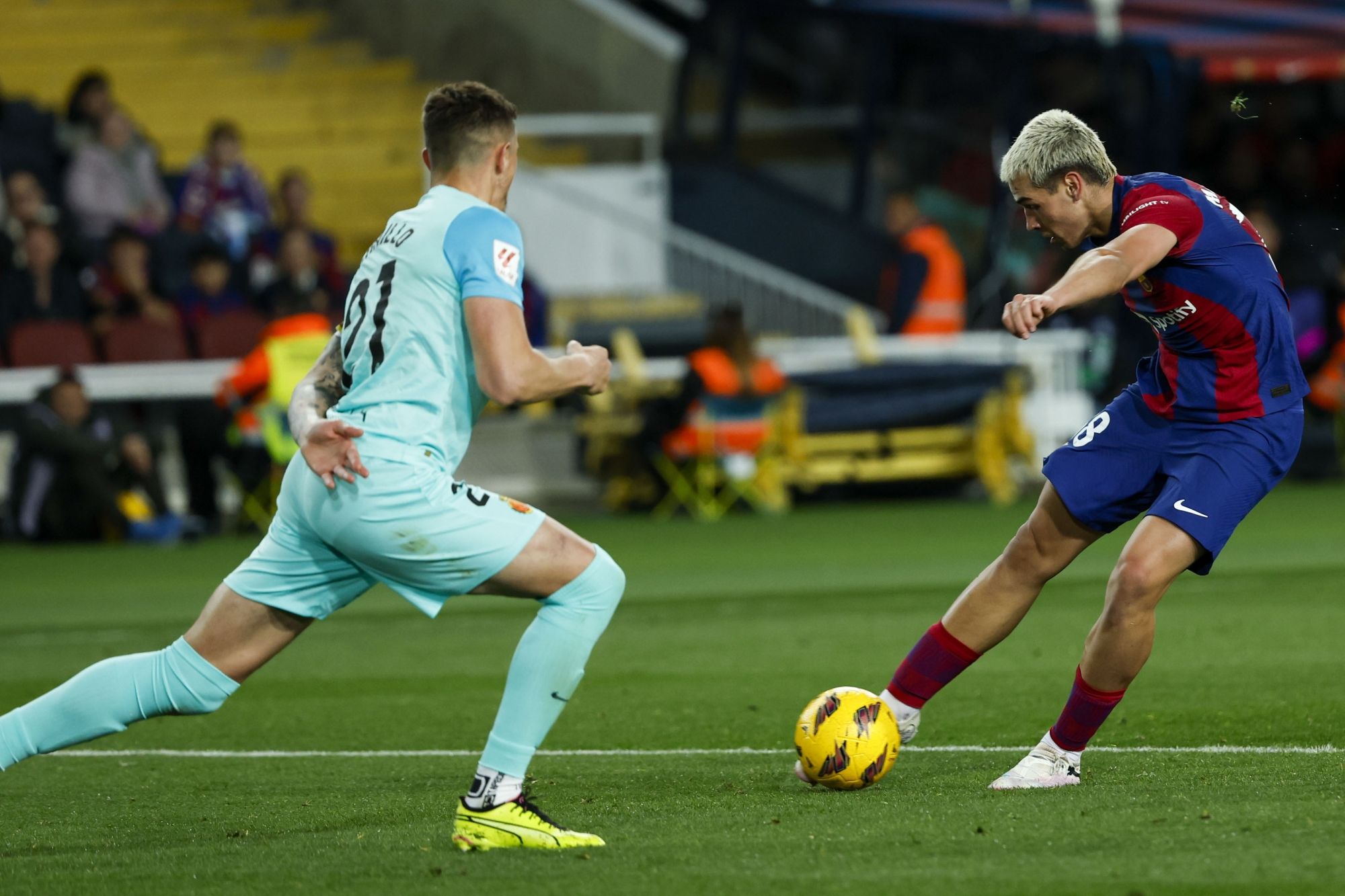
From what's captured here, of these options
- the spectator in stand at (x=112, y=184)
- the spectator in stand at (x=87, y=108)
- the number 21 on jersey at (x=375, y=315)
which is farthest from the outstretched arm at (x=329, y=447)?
the spectator in stand at (x=87, y=108)

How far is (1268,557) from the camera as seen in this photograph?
42.3 feet

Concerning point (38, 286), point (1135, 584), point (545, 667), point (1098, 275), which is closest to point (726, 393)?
point (38, 286)

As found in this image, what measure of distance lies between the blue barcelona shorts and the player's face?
62cm

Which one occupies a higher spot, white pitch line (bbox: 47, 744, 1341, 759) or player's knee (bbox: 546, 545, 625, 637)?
player's knee (bbox: 546, 545, 625, 637)

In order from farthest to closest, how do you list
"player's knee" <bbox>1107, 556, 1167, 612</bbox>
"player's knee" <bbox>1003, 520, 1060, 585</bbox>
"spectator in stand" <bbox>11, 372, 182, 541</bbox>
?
"spectator in stand" <bbox>11, 372, 182, 541</bbox> < "player's knee" <bbox>1003, 520, 1060, 585</bbox> < "player's knee" <bbox>1107, 556, 1167, 612</bbox>

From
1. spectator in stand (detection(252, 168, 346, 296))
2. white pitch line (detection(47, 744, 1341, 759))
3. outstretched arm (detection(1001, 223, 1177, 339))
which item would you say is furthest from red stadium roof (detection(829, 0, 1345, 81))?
outstretched arm (detection(1001, 223, 1177, 339))

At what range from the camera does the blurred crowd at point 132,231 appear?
697 inches

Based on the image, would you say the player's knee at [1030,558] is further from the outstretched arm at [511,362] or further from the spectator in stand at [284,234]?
the spectator in stand at [284,234]

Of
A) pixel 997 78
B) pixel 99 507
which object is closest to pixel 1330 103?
pixel 997 78

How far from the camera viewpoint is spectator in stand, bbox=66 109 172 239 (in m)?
19.5

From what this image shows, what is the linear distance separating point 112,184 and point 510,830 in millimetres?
15745

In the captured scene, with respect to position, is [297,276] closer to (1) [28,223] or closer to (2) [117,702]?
(1) [28,223]

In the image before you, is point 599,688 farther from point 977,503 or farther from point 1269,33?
point 1269,33

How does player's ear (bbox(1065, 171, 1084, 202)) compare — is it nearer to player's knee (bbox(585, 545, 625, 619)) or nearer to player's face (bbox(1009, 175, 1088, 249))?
player's face (bbox(1009, 175, 1088, 249))
